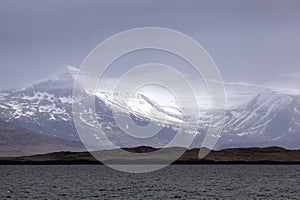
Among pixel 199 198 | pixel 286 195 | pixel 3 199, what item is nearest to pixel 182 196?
pixel 199 198

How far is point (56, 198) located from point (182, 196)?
20.8 meters

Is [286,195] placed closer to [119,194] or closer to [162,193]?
[162,193]

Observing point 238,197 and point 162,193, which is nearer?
point 238,197

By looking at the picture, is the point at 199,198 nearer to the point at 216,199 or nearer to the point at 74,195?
the point at 216,199

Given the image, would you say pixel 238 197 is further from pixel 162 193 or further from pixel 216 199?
pixel 162 193

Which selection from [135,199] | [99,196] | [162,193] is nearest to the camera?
[135,199]

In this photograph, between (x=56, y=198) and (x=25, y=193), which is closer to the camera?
(x=56, y=198)

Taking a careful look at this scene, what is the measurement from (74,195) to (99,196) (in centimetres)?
553

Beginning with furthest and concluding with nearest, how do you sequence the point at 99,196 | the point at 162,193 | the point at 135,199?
the point at 162,193, the point at 99,196, the point at 135,199

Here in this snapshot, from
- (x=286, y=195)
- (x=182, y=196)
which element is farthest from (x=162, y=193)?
(x=286, y=195)

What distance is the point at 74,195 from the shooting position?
325 feet

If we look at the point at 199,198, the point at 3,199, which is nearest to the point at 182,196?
the point at 199,198

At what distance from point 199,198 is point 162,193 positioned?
37.0 feet

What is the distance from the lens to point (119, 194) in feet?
327
